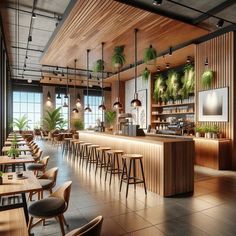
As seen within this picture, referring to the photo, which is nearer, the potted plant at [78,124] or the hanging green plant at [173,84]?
the hanging green plant at [173,84]

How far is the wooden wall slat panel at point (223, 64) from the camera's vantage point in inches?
247

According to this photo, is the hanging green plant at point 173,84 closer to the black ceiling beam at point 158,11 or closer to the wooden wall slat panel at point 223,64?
the wooden wall slat panel at point 223,64

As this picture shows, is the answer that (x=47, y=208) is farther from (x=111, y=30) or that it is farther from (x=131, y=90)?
(x=131, y=90)

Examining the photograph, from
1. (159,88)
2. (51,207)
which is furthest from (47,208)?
(159,88)

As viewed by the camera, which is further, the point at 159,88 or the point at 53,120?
the point at 53,120

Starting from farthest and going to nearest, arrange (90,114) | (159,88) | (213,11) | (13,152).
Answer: (90,114), (159,88), (213,11), (13,152)

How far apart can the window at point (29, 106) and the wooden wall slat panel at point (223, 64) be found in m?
12.1

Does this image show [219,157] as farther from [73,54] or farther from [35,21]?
[35,21]

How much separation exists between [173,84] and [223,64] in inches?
102

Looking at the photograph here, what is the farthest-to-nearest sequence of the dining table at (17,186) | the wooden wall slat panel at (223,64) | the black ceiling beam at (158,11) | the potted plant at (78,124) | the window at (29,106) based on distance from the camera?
the potted plant at (78,124), the window at (29,106), the wooden wall slat panel at (223,64), the black ceiling beam at (158,11), the dining table at (17,186)

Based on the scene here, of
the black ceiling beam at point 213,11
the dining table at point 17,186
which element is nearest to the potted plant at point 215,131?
the black ceiling beam at point 213,11

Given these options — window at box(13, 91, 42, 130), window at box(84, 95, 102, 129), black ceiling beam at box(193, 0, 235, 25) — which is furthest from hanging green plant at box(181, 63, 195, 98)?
window at box(13, 91, 42, 130)

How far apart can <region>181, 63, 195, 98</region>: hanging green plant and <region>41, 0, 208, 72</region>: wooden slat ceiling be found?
73.7 inches

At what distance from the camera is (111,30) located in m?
5.39
